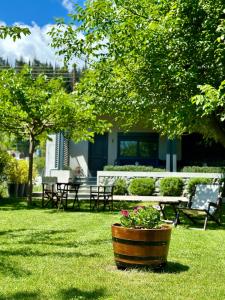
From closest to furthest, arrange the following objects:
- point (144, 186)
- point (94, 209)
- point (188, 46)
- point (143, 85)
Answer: point (188, 46)
point (143, 85)
point (94, 209)
point (144, 186)

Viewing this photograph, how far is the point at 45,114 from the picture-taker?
13.0m

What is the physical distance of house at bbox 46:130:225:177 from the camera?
21297mm

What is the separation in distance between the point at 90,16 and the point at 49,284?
8.09 m

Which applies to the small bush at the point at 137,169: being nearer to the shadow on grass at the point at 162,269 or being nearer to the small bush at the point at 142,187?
the small bush at the point at 142,187

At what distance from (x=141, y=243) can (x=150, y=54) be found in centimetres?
556

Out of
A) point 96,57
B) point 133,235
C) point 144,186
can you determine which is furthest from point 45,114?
point 133,235

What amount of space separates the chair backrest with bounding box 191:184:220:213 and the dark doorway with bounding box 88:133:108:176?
1061 centimetres

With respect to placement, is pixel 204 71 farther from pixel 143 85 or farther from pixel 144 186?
pixel 144 186

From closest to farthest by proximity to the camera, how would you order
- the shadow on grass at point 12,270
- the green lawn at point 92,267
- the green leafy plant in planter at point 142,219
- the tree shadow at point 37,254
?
the green lawn at point 92,267 → the shadow on grass at point 12,270 → the green leafy plant in planter at point 142,219 → the tree shadow at point 37,254

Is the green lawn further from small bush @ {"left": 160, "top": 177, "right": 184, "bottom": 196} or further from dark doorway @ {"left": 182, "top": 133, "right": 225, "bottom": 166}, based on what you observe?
dark doorway @ {"left": 182, "top": 133, "right": 225, "bottom": 166}

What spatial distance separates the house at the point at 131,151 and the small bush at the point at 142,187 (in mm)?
3651

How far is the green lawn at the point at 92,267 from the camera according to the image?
487cm

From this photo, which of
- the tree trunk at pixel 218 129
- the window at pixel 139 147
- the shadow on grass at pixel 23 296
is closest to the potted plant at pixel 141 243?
the shadow on grass at pixel 23 296

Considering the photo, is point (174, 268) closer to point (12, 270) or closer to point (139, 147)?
point (12, 270)
